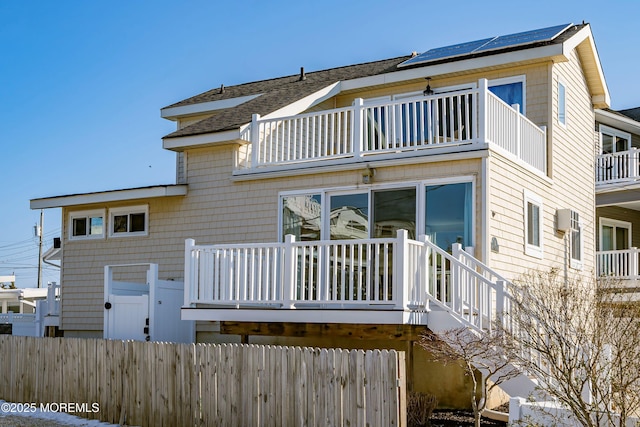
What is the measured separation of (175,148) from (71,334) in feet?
17.3

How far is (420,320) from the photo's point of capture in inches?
469

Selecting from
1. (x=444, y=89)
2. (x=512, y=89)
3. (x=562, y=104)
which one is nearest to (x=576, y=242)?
Result: (x=562, y=104)

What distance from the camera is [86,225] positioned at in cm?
1873

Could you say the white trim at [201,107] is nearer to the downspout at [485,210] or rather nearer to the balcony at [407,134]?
the balcony at [407,134]

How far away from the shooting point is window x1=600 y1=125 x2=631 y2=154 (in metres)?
23.7

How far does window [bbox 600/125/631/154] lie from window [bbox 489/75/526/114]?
797 cm

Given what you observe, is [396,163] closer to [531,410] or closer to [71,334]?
[531,410]

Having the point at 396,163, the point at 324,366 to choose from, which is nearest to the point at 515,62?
the point at 396,163

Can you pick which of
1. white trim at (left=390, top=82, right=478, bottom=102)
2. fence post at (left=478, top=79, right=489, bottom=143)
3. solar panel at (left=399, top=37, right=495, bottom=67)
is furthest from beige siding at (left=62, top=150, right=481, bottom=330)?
solar panel at (left=399, top=37, right=495, bottom=67)

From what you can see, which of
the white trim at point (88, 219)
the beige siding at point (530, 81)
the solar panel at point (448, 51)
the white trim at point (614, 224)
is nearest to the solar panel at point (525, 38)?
the solar panel at point (448, 51)

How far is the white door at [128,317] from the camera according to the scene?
1517cm

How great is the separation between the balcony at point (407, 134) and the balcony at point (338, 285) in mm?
1909

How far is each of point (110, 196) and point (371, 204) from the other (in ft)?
21.2

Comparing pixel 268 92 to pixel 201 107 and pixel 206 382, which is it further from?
pixel 206 382
